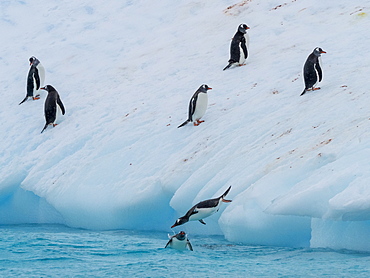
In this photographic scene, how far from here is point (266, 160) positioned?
6336 mm

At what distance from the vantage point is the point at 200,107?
8258 millimetres

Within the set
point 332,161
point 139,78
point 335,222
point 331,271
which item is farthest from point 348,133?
point 139,78

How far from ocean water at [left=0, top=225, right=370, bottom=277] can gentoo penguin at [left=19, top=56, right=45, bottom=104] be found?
14.6 feet

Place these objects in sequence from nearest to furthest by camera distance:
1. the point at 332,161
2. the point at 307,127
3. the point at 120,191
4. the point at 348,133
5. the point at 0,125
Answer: the point at 332,161 < the point at 348,133 < the point at 307,127 < the point at 120,191 < the point at 0,125

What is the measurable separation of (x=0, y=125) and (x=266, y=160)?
208 inches

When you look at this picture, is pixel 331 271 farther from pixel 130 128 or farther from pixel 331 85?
pixel 130 128

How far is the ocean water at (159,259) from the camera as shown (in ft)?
15.7

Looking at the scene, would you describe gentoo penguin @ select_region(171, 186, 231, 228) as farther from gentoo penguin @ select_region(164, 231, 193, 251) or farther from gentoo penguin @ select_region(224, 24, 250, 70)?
gentoo penguin @ select_region(224, 24, 250, 70)

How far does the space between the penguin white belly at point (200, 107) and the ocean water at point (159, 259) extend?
2.09 metres

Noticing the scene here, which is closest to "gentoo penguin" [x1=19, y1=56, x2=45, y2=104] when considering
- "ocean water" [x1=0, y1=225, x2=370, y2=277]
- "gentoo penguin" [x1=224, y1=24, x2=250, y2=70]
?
"gentoo penguin" [x1=224, y1=24, x2=250, y2=70]

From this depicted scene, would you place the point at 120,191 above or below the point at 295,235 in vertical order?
above

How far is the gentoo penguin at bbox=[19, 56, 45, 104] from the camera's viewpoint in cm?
1062

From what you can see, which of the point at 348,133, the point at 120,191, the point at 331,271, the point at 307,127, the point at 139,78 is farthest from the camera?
the point at 139,78

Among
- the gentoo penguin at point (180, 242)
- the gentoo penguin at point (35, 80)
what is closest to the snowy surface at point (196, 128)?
the gentoo penguin at point (35, 80)
